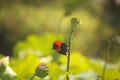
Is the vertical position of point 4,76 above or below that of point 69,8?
below

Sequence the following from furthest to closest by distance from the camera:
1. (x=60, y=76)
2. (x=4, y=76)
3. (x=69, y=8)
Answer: (x=69, y=8)
(x=60, y=76)
(x=4, y=76)

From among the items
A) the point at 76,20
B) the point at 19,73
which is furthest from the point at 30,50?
the point at 76,20

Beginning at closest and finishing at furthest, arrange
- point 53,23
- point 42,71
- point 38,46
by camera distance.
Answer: point 42,71, point 38,46, point 53,23

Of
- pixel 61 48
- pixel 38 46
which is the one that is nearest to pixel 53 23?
pixel 38 46

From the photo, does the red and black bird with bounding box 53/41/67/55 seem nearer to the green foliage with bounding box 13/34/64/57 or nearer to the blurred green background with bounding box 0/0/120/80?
the green foliage with bounding box 13/34/64/57

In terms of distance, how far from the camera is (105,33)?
13.0 ft

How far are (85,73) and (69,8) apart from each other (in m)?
0.42

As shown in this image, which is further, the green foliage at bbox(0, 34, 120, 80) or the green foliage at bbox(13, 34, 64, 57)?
the green foliage at bbox(13, 34, 64, 57)

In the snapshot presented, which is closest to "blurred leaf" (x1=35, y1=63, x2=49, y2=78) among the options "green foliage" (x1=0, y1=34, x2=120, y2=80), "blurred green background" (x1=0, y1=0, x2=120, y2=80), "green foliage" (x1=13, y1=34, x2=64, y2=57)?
"green foliage" (x1=0, y1=34, x2=120, y2=80)

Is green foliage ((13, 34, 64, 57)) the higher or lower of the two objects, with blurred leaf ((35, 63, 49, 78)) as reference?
lower

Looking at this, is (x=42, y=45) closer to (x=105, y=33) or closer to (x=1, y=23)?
(x=1, y=23)

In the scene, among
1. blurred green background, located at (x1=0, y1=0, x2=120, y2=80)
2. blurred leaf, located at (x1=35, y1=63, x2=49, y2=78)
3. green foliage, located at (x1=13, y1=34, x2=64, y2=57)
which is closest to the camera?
blurred leaf, located at (x1=35, y1=63, x2=49, y2=78)

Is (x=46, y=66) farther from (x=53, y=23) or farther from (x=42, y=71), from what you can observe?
(x=53, y=23)

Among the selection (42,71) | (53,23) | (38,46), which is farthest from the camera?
(53,23)
